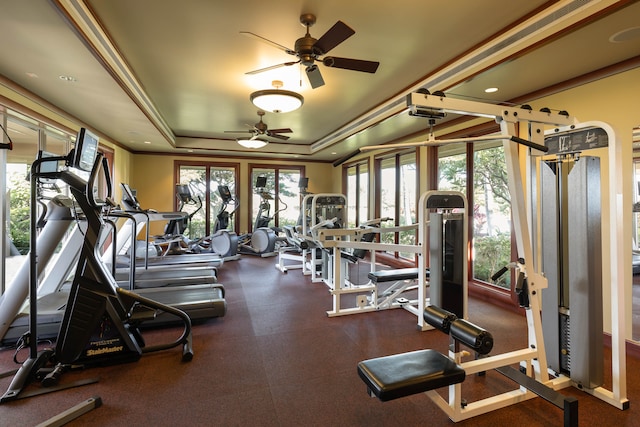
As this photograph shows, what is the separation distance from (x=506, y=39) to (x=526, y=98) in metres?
1.39

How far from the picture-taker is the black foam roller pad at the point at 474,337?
1542mm

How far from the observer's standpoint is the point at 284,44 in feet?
9.65

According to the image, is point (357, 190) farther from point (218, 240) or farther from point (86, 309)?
A: point (86, 309)

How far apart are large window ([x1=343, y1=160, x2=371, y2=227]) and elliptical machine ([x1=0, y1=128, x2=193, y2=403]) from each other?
5.38 m

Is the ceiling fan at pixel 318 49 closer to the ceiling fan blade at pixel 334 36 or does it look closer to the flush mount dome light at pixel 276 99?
the ceiling fan blade at pixel 334 36

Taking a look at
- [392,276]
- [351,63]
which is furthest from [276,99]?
[392,276]

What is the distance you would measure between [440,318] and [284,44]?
106 inches

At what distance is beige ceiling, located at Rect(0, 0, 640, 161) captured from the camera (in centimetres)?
230

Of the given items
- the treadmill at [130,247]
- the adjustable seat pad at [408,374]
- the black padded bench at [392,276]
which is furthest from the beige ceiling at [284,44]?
the adjustable seat pad at [408,374]

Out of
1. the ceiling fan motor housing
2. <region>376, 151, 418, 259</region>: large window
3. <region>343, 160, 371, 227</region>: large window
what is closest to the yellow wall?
<region>343, 160, 371, 227</region>: large window

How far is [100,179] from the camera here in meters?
6.04

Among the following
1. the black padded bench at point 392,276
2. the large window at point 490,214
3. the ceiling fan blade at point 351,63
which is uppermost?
the ceiling fan blade at point 351,63

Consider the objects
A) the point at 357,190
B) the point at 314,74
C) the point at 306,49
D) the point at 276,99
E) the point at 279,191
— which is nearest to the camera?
the point at 306,49

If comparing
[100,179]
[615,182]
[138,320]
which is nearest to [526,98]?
[615,182]
